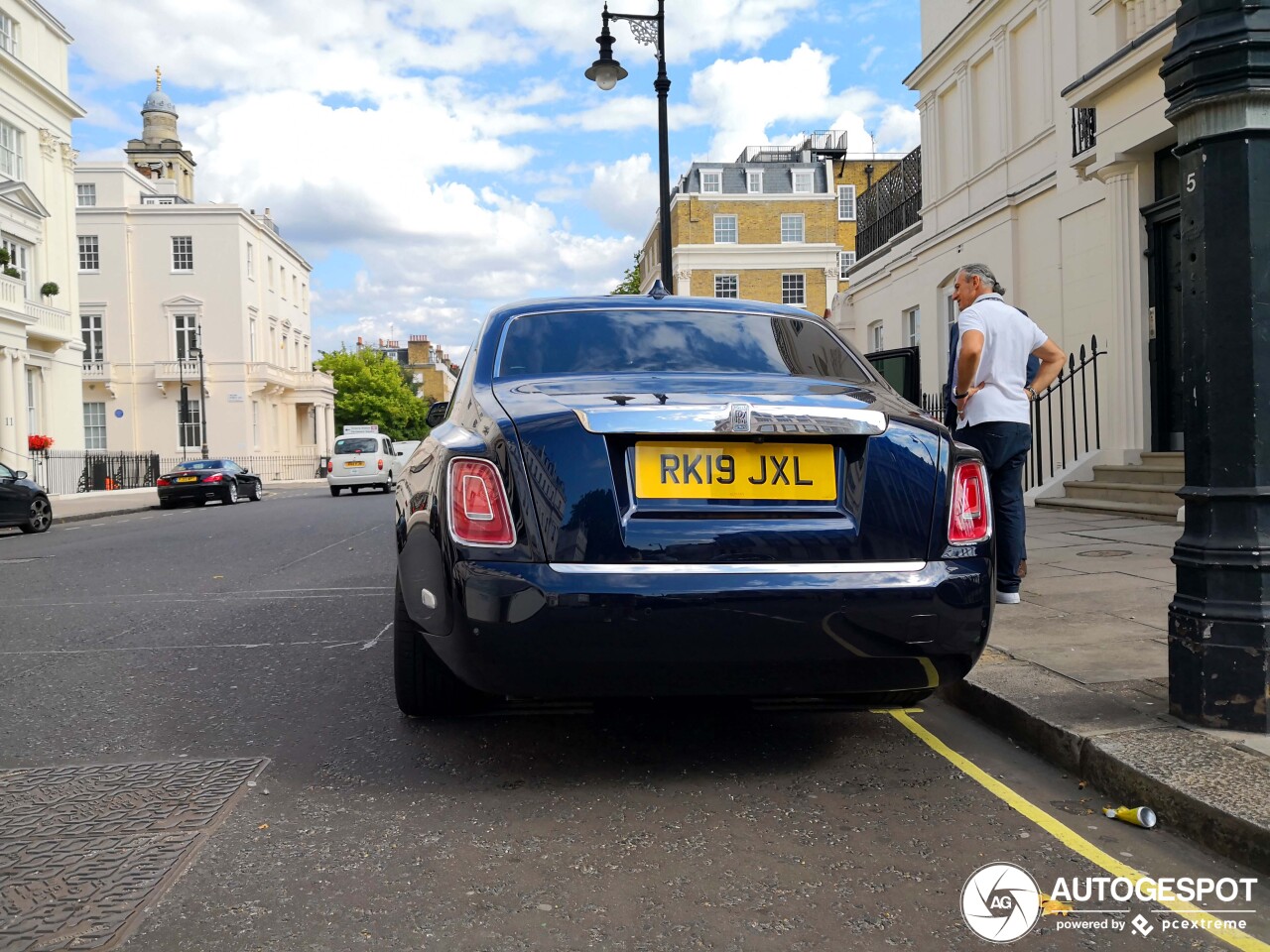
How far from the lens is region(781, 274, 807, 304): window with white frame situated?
211ft

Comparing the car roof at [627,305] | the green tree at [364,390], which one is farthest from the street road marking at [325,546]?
the green tree at [364,390]

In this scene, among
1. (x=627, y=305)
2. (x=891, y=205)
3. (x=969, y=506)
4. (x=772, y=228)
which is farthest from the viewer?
(x=772, y=228)

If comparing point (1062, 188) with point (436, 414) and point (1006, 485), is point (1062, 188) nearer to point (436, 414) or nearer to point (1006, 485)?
point (1006, 485)

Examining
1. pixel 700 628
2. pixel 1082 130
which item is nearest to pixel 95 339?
pixel 1082 130

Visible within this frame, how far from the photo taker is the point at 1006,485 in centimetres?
607

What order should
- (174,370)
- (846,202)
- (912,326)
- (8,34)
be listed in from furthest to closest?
(846,202)
(174,370)
(8,34)
(912,326)

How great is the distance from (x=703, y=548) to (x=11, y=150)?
36.6 metres

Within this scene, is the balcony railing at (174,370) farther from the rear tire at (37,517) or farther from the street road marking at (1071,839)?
the street road marking at (1071,839)

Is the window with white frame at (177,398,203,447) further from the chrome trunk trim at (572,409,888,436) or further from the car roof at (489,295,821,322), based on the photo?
the chrome trunk trim at (572,409,888,436)

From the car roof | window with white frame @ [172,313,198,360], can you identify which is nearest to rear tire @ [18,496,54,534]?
the car roof

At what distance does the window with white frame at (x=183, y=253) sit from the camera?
52.4 m

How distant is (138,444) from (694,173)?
122 feet

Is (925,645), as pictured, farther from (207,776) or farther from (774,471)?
(207,776)

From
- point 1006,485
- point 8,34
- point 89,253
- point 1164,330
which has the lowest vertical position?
point 1006,485
